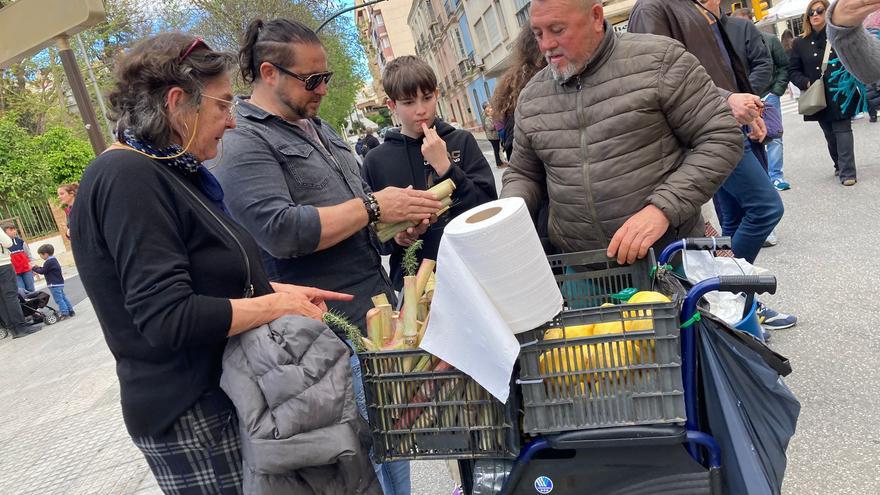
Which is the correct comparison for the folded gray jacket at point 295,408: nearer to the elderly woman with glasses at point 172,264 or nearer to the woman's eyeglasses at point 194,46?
the elderly woman with glasses at point 172,264

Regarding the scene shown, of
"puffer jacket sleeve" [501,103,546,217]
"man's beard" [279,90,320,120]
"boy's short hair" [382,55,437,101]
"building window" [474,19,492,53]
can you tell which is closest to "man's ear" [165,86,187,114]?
"man's beard" [279,90,320,120]

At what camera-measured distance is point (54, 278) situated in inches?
438

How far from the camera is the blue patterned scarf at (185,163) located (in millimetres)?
1682

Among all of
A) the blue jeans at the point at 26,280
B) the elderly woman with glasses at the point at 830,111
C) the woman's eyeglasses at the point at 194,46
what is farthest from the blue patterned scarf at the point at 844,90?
the blue jeans at the point at 26,280

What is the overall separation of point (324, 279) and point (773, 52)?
6.25 meters

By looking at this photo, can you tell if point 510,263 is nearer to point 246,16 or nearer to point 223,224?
point 223,224

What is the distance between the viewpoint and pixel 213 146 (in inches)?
73.7

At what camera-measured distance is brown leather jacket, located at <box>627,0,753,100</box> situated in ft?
10.5

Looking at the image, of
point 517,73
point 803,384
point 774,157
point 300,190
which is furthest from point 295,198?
point 774,157

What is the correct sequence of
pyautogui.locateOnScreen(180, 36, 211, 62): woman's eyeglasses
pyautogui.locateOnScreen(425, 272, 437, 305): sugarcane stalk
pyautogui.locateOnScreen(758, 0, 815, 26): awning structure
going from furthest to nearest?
pyautogui.locateOnScreen(758, 0, 815, 26): awning structure → pyautogui.locateOnScreen(425, 272, 437, 305): sugarcane stalk → pyautogui.locateOnScreen(180, 36, 211, 62): woman's eyeglasses

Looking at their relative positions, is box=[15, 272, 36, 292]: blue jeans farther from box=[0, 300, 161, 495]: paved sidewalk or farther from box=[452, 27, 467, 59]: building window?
box=[452, 27, 467, 59]: building window

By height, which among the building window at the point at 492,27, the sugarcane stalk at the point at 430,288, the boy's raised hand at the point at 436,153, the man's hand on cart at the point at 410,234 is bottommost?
the sugarcane stalk at the point at 430,288

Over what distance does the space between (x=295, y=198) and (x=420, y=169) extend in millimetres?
1062

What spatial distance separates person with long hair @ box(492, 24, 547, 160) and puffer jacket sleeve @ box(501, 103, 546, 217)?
1176mm
